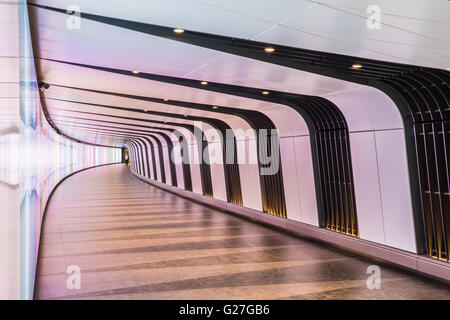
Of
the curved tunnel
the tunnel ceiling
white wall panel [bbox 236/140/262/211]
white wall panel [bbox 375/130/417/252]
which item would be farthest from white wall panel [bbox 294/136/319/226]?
white wall panel [bbox 236/140/262/211]

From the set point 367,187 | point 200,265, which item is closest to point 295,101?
point 367,187

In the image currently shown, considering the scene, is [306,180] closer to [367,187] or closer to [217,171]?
[367,187]

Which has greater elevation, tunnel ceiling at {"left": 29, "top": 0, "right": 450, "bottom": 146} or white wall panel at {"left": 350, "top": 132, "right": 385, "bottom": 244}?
tunnel ceiling at {"left": 29, "top": 0, "right": 450, "bottom": 146}

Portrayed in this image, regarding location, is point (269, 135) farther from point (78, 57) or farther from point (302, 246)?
point (78, 57)

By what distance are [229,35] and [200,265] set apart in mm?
4632

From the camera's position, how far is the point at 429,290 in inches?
278

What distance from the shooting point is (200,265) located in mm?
8617

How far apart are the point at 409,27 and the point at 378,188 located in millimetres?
4824

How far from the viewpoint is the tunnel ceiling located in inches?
187

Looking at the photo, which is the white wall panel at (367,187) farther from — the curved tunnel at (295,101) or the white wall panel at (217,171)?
the white wall panel at (217,171)

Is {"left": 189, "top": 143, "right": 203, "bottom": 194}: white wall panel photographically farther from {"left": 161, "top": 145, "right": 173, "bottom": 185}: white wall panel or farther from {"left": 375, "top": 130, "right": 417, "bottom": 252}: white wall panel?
{"left": 375, "top": 130, "right": 417, "bottom": 252}: white wall panel

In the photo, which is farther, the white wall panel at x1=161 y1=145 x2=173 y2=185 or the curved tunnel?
the white wall panel at x1=161 y1=145 x2=173 y2=185

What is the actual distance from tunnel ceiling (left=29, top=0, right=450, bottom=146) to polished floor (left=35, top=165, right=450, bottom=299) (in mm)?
3566
